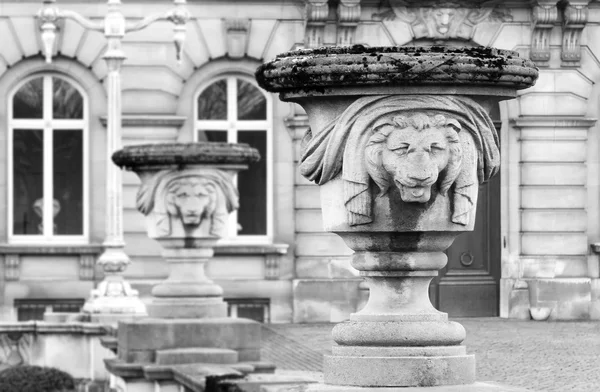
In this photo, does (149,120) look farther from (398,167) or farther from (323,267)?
(398,167)

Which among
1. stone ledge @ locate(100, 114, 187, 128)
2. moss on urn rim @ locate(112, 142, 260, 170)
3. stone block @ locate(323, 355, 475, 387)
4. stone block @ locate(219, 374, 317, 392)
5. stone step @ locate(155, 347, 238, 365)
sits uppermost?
stone ledge @ locate(100, 114, 187, 128)

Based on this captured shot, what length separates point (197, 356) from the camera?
1434 centimetres

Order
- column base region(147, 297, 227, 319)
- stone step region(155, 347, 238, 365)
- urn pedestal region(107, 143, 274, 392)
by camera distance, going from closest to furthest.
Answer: stone step region(155, 347, 238, 365), urn pedestal region(107, 143, 274, 392), column base region(147, 297, 227, 319)

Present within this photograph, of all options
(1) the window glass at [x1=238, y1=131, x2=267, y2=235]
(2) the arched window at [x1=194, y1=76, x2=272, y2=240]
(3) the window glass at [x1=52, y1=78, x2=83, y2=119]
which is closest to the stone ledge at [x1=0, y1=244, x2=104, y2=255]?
(3) the window glass at [x1=52, y1=78, x2=83, y2=119]

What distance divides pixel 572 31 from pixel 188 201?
497 inches

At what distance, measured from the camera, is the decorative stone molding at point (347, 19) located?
25938mm

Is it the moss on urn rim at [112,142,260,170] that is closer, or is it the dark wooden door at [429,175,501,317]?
the moss on urn rim at [112,142,260,170]

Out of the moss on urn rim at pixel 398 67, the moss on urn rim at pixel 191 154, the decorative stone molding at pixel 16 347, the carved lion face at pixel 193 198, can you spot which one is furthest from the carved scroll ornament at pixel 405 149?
the decorative stone molding at pixel 16 347

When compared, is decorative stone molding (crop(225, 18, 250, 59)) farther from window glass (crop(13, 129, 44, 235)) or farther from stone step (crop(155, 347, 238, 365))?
stone step (crop(155, 347, 238, 365))

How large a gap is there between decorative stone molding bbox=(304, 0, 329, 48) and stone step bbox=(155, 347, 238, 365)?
462 inches

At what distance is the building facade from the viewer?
1016 inches

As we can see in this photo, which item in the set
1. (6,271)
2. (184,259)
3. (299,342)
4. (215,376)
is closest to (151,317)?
(184,259)

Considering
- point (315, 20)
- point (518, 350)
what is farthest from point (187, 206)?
point (315, 20)

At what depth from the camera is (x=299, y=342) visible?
21625mm
